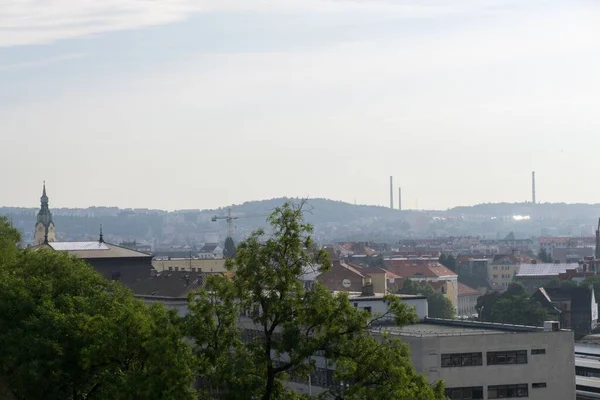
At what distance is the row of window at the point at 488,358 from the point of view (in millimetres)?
59375

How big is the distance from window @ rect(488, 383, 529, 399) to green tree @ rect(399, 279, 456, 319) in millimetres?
84787

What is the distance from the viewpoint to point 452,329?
67000mm

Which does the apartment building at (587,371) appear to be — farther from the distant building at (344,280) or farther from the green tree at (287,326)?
the distant building at (344,280)

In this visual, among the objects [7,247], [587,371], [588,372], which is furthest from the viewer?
[587,371]

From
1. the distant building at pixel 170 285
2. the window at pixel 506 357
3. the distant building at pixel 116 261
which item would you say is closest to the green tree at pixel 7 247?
the distant building at pixel 170 285

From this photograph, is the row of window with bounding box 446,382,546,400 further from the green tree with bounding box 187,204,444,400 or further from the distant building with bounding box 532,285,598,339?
the distant building with bounding box 532,285,598,339

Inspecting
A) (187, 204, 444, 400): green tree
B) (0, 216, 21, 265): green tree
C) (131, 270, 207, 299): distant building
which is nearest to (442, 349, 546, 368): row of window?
(0, 216, 21, 265): green tree

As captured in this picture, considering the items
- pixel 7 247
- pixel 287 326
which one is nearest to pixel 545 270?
pixel 7 247

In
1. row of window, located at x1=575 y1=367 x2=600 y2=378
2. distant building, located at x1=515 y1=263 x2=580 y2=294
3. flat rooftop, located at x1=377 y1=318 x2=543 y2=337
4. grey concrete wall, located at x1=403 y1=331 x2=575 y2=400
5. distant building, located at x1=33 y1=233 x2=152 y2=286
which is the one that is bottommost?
row of window, located at x1=575 y1=367 x2=600 y2=378

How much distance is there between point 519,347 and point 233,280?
28038 mm

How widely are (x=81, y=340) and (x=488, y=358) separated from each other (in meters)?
23.0

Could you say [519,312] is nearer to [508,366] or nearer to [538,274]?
[508,366]

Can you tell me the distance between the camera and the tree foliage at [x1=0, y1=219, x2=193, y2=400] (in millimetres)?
34844

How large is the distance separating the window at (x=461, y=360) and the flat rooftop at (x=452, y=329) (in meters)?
1.21
